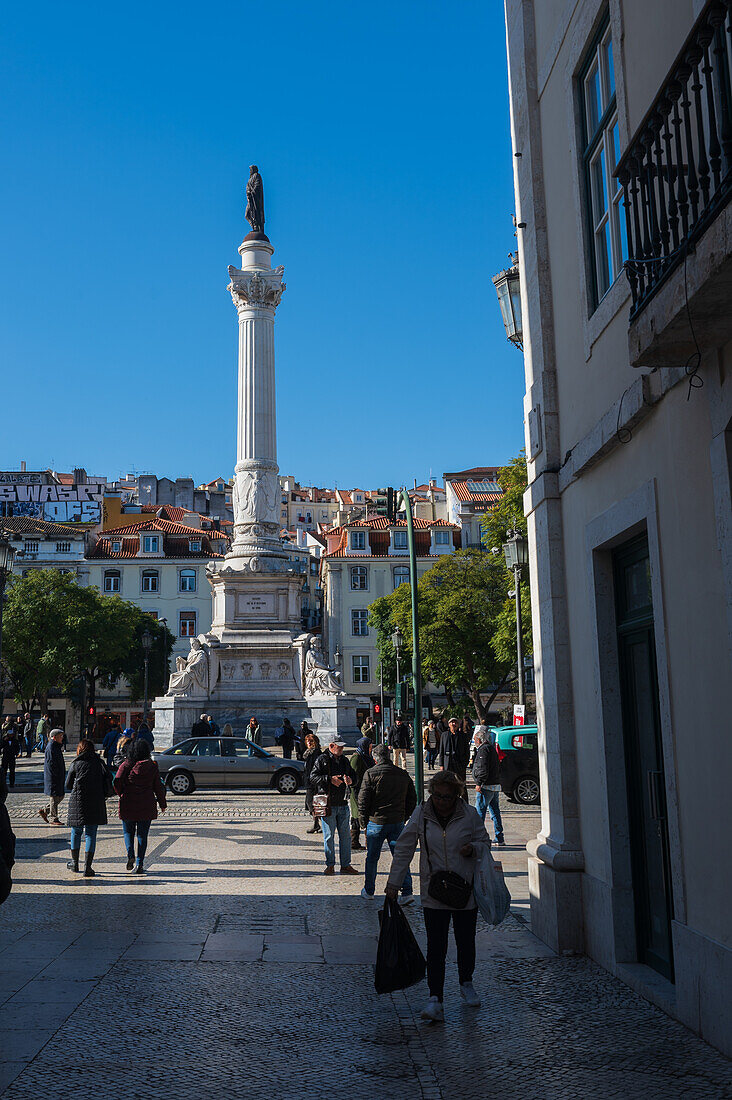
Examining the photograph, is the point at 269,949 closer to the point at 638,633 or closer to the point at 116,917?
the point at 116,917

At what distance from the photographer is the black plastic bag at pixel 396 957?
262 inches

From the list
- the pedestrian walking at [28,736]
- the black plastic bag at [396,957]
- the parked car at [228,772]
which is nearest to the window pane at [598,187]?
the black plastic bag at [396,957]

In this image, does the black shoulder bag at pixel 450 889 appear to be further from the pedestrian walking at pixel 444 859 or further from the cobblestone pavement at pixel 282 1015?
the cobblestone pavement at pixel 282 1015

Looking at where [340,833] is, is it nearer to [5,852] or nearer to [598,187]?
[5,852]

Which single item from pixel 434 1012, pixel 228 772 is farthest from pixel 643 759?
pixel 228 772

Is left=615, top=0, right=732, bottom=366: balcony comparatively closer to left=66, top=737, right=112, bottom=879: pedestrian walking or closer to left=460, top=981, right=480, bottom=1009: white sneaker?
left=460, top=981, right=480, bottom=1009: white sneaker

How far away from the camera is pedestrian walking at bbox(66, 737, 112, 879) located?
43.5 ft

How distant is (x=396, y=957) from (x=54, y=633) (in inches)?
2070

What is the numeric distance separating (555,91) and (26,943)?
925 cm

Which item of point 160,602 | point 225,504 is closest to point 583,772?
point 160,602

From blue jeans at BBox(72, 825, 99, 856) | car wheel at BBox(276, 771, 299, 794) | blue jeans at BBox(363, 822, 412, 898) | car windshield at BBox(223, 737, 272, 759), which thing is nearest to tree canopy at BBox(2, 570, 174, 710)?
car windshield at BBox(223, 737, 272, 759)

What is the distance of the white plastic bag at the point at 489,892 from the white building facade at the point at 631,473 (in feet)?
3.65

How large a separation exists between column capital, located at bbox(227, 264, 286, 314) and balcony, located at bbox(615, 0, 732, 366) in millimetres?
37892

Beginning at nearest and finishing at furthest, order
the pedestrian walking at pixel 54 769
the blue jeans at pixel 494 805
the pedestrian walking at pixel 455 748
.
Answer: the blue jeans at pixel 494 805 → the pedestrian walking at pixel 54 769 → the pedestrian walking at pixel 455 748
